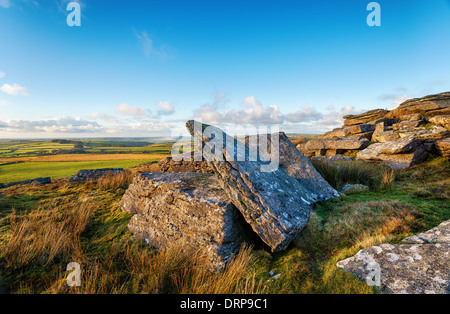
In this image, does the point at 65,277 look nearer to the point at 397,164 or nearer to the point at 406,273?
the point at 406,273

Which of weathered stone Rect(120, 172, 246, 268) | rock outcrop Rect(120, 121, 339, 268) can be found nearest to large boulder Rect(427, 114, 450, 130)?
rock outcrop Rect(120, 121, 339, 268)

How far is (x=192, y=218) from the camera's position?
3.63 metres

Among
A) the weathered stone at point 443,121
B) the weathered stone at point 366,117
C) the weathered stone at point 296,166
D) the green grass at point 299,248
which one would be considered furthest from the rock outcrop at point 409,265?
the weathered stone at point 366,117

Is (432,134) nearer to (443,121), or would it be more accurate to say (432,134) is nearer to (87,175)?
(443,121)

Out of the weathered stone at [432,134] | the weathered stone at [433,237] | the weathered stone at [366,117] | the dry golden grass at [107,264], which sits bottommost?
the dry golden grass at [107,264]

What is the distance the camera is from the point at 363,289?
216cm

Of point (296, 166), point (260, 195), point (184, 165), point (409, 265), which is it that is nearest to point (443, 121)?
point (296, 166)

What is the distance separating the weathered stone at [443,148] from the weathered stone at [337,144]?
373 cm

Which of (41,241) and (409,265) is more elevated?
(409,265)

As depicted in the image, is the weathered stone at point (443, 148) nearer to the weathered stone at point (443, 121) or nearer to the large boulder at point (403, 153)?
the large boulder at point (403, 153)

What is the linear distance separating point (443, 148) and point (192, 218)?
12.0m

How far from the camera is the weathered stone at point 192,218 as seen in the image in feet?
11.0

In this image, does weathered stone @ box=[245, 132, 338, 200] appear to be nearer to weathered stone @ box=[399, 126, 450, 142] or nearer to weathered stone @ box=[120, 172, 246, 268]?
weathered stone @ box=[120, 172, 246, 268]

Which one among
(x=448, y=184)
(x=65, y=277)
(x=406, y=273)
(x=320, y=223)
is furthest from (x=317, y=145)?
(x=65, y=277)
